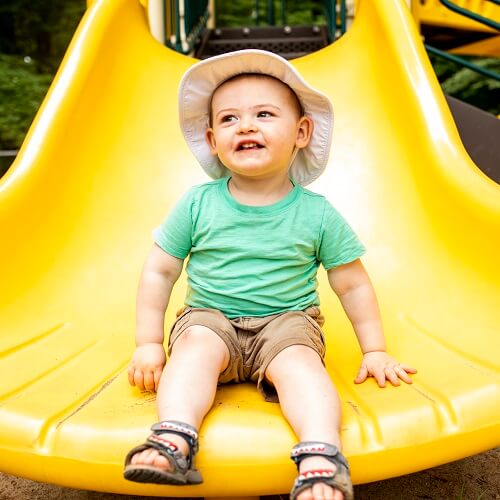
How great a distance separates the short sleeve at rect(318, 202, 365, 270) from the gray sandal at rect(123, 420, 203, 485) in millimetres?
461

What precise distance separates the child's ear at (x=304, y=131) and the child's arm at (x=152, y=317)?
33 cm

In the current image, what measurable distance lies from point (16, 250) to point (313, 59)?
117 cm

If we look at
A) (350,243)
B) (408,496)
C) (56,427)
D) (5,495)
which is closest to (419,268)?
(350,243)

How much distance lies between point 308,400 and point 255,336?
0.73 feet

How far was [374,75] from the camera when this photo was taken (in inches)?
80.7

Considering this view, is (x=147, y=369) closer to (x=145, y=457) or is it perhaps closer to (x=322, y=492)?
(x=145, y=457)

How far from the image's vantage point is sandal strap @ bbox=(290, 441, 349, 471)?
34.6 inches

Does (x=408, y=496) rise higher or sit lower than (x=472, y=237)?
lower

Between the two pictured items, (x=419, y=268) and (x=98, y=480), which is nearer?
(x=98, y=480)

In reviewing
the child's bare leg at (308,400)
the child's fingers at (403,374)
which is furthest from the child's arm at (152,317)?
the child's fingers at (403,374)

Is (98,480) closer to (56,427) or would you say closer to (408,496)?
(56,427)

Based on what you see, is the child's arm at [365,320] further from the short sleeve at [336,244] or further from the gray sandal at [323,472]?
the gray sandal at [323,472]

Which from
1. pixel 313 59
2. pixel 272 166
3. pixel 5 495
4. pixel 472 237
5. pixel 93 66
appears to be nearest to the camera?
pixel 272 166

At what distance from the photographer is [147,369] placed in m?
1.14
